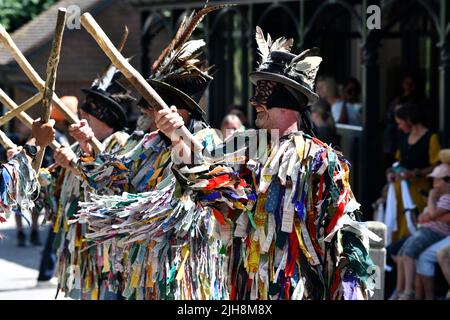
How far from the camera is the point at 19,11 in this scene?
22.2m

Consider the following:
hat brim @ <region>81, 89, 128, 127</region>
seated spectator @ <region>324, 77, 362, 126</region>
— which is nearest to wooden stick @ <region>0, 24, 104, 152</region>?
hat brim @ <region>81, 89, 128, 127</region>

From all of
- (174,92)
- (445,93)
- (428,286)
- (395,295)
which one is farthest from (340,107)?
(174,92)

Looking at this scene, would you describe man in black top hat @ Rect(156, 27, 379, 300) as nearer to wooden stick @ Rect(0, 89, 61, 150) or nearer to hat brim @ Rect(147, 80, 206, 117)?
hat brim @ Rect(147, 80, 206, 117)

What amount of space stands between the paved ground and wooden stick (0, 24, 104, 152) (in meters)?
1.94

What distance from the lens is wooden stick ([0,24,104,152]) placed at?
19.9 ft

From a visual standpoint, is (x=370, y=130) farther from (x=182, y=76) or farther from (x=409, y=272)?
(x=182, y=76)

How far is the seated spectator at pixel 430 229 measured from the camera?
8961 mm

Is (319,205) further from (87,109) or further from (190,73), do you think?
(87,109)

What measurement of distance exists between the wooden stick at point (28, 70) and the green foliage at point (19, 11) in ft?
49.0

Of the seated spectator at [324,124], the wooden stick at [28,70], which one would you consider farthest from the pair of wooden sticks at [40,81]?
the seated spectator at [324,124]

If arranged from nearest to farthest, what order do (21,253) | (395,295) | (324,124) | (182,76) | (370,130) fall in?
(182,76)
(395,295)
(370,130)
(324,124)
(21,253)

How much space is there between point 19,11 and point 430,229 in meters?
14.5

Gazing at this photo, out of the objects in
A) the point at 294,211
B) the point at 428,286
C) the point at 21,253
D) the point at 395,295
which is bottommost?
the point at 21,253
